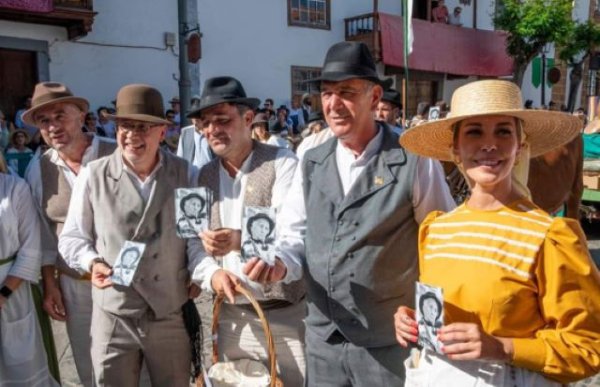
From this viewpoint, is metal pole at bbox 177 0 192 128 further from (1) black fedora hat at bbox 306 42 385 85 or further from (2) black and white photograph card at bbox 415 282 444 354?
(2) black and white photograph card at bbox 415 282 444 354

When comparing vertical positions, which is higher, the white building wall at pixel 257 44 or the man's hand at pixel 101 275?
the white building wall at pixel 257 44

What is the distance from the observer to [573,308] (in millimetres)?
1581

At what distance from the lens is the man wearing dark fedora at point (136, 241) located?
106 inches

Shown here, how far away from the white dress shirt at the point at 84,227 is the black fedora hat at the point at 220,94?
1.29ft

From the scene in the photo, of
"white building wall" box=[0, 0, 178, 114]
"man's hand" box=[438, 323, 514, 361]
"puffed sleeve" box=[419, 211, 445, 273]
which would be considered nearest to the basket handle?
"puffed sleeve" box=[419, 211, 445, 273]

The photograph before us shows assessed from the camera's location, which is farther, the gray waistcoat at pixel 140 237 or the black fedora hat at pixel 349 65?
the gray waistcoat at pixel 140 237

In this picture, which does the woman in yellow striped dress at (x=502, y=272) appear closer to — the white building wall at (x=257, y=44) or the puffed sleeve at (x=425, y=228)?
the puffed sleeve at (x=425, y=228)

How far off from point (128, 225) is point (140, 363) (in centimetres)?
73

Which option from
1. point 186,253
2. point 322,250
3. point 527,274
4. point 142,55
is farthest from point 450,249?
point 142,55

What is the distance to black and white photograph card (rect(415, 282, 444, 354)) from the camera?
1.62 metres

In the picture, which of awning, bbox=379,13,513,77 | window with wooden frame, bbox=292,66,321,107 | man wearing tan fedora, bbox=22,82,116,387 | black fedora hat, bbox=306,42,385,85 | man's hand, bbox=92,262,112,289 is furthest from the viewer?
awning, bbox=379,13,513,77

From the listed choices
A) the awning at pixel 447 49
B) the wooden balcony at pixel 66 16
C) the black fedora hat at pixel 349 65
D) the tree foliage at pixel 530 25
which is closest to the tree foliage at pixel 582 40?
the tree foliage at pixel 530 25

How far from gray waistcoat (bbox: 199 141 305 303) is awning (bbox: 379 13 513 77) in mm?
16225

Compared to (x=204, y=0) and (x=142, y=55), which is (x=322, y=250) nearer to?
(x=142, y=55)
